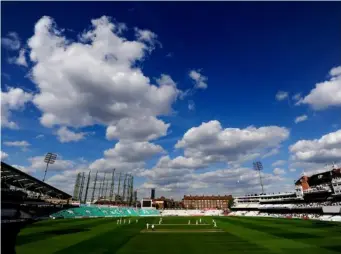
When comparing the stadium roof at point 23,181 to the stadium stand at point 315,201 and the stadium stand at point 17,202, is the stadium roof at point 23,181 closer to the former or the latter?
the stadium stand at point 17,202

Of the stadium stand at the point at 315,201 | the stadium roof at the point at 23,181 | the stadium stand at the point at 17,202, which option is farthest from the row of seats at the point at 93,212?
the stadium stand at the point at 315,201

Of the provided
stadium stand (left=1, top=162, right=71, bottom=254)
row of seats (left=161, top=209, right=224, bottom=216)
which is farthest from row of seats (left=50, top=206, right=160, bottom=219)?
row of seats (left=161, top=209, right=224, bottom=216)

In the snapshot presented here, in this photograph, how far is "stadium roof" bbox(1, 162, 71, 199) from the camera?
3732 centimetres

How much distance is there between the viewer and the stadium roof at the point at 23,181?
37.3 metres

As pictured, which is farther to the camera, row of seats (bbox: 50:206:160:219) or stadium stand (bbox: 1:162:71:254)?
row of seats (bbox: 50:206:160:219)

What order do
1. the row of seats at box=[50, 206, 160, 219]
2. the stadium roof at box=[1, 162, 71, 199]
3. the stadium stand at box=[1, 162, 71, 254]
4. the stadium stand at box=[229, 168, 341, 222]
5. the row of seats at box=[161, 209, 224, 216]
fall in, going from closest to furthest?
the stadium stand at box=[1, 162, 71, 254]
the stadium roof at box=[1, 162, 71, 199]
the stadium stand at box=[229, 168, 341, 222]
the row of seats at box=[50, 206, 160, 219]
the row of seats at box=[161, 209, 224, 216]

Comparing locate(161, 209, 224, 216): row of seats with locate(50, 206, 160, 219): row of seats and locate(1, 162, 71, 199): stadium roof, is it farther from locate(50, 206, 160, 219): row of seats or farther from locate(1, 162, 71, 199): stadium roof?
locate(1, 162, 71, 199): stadium roof

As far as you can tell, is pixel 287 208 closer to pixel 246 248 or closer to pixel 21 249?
pixel 246 248

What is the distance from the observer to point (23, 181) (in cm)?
5006

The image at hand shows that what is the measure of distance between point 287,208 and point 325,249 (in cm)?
8903

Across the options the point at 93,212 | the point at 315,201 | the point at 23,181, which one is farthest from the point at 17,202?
the point at 315,201

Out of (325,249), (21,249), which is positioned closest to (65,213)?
(21,249)

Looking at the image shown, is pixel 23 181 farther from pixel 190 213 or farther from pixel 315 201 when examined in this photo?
pixel 190 213

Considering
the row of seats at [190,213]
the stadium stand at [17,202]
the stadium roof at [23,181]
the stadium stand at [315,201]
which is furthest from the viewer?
the row of seats at [190,213]
